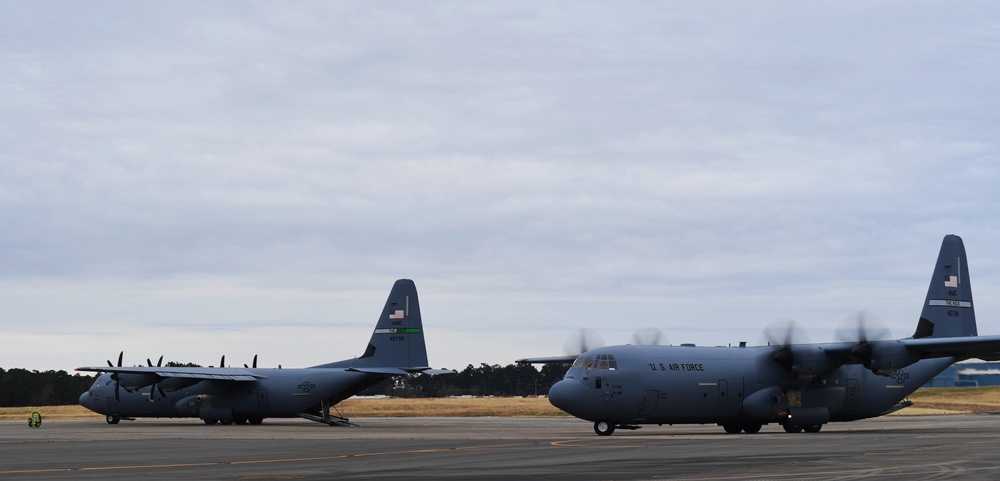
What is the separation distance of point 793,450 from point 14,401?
A: 114 m

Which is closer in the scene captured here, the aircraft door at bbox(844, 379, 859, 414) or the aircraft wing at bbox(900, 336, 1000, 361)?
the aircraft wing at bbox(900, 336, 1000, 361)

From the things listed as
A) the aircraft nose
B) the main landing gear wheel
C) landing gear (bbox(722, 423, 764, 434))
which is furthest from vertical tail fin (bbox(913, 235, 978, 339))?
the aircraft nose

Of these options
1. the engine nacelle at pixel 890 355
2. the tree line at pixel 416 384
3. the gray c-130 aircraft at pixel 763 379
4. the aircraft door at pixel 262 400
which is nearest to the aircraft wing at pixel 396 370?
the aircraft door at pixel 262 400

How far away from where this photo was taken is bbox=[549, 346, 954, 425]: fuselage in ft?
134

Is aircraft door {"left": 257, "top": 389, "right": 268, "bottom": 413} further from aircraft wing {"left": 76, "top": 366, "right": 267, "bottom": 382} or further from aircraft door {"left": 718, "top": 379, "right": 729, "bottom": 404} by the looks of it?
aircraft door {"left": 718, "top": 379, "right": 729, "bottom": 404}

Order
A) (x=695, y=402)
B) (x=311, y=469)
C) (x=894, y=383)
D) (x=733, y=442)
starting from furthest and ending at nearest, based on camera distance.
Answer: (x=894, y=383) < (x=695, y=402) < (x=733, y=442) < (x=311, y=469)

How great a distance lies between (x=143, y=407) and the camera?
59.4m

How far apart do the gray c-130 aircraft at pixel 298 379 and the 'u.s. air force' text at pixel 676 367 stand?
1550cm

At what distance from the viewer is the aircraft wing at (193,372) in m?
54.2

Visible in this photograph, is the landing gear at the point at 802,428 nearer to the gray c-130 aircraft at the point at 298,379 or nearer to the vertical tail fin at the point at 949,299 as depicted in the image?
the vertical tail fin at the point at 949,299

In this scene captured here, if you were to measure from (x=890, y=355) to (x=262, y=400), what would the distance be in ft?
99.4

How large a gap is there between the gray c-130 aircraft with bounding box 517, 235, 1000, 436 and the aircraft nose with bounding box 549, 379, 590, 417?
37mm

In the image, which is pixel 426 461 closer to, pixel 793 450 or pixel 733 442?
pixel 793 450

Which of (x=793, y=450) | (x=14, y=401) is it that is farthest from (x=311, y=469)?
(x=14, y=401)
